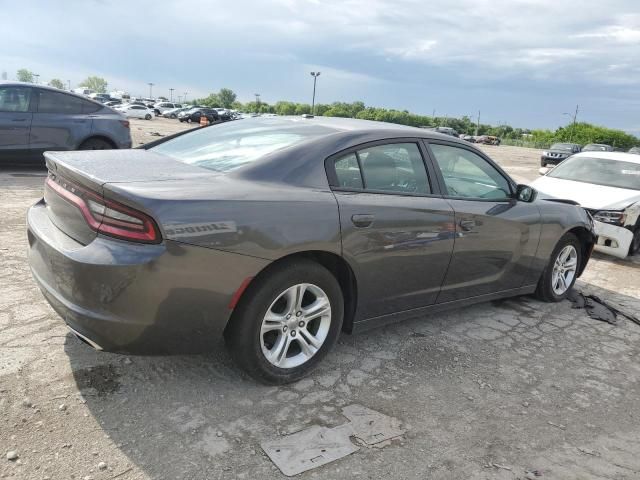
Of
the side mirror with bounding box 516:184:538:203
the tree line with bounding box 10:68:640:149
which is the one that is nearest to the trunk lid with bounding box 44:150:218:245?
the side mirror with bounding box 516:184:538:203

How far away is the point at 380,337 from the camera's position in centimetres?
400

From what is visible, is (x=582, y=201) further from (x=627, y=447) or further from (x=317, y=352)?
(x=317, y=352)

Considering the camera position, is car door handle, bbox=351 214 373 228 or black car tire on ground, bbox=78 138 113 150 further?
black car tire on ground, bbox=78 138 113 150

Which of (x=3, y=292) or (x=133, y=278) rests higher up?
(x=133, y=278)

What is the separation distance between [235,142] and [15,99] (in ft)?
21.8

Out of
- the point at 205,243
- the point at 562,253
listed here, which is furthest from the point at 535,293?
the point at 205,243

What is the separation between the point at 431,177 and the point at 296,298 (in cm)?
138

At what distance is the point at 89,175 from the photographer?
9.25ft

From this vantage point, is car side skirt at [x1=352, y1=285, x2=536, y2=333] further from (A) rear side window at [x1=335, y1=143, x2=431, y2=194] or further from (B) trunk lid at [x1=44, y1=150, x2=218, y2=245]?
(B) trunk lid at [x1=44, y1=150, x2=218, y2=245]

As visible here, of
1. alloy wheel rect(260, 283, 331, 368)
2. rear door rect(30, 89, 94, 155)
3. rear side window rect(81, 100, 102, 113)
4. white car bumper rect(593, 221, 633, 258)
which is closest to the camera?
alloy wheel rect(260, 283, 331, 368)

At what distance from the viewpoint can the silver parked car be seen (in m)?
8.54

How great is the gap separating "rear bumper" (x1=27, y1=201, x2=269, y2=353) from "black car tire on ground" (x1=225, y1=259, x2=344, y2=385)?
0.11 meters

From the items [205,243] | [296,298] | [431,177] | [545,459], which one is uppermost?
[431,177]

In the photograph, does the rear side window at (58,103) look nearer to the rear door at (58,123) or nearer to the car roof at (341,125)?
the rear door at (58,123)
